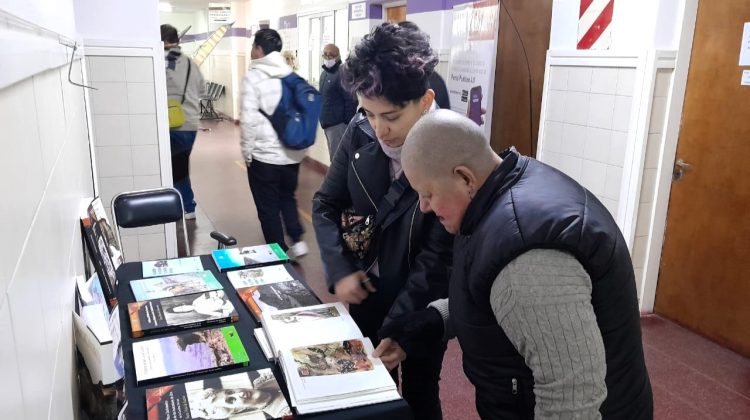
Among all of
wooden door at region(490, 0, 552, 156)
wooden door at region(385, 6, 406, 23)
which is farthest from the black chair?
wooden door at region(385, 6, 406, 23)

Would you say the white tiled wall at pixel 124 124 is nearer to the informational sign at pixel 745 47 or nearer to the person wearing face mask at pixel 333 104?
the person wearing face mask at pixel 333 104

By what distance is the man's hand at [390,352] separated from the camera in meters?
1.45

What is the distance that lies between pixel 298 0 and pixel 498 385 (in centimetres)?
791

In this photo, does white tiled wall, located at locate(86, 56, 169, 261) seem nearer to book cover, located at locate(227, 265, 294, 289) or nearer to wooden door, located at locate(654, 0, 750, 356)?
book cover, located at locate(227, 265, 294, 289)

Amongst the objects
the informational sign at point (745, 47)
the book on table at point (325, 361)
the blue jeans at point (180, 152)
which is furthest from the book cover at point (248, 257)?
the blue jeans at point (180, 152)

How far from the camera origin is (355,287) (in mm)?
1734

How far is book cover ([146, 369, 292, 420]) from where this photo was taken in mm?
1162

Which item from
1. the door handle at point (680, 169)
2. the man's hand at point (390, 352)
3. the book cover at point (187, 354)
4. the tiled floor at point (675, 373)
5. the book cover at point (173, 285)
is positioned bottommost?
the tiled floor at point (675, 373)

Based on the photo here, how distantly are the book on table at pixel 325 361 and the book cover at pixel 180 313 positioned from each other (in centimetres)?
16

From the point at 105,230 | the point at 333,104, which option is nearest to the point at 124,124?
the point at 105,230

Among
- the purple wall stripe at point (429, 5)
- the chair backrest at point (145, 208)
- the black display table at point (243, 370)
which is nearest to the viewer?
the black display table at point (243, 370)

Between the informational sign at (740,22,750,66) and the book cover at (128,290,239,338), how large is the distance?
2.73m

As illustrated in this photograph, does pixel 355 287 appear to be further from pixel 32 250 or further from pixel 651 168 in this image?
pixel 651 168

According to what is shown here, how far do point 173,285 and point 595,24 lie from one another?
2.78 m
